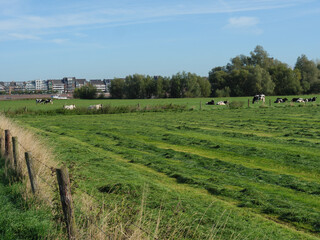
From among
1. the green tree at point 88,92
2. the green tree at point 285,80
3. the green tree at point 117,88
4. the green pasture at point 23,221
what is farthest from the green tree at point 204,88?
the green pasture at point 23,221

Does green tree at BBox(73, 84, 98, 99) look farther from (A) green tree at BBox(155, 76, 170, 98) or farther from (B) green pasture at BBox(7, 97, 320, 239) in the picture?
(B) green pasture at BBox(7, 97, 320, 239)

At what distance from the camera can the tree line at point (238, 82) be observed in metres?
117

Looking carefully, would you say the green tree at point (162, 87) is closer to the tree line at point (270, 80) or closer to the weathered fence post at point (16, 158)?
the tree line at point (270, 80)

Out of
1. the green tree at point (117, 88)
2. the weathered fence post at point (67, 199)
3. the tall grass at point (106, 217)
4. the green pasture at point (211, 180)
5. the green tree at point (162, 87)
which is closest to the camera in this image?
the tall grass at point (106, 217)

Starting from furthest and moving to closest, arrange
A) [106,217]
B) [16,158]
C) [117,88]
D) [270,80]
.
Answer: [117,88]
[270,80]
[16,158]
[106,217]

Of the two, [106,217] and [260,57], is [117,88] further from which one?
[106,217]

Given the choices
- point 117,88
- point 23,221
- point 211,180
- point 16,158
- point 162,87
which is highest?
point 117,88

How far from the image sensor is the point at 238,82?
12231 cm

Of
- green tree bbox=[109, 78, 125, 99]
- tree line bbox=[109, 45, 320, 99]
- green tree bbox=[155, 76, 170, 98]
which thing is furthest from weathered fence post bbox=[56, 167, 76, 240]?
green tree bbox=[109, 78, 125, 99]

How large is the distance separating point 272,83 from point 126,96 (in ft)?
167

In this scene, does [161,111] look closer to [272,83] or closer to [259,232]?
[259,232]

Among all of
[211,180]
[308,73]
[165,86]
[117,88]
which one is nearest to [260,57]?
[308,73]

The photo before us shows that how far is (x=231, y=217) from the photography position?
8820mm

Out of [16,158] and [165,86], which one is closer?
[16,158]
